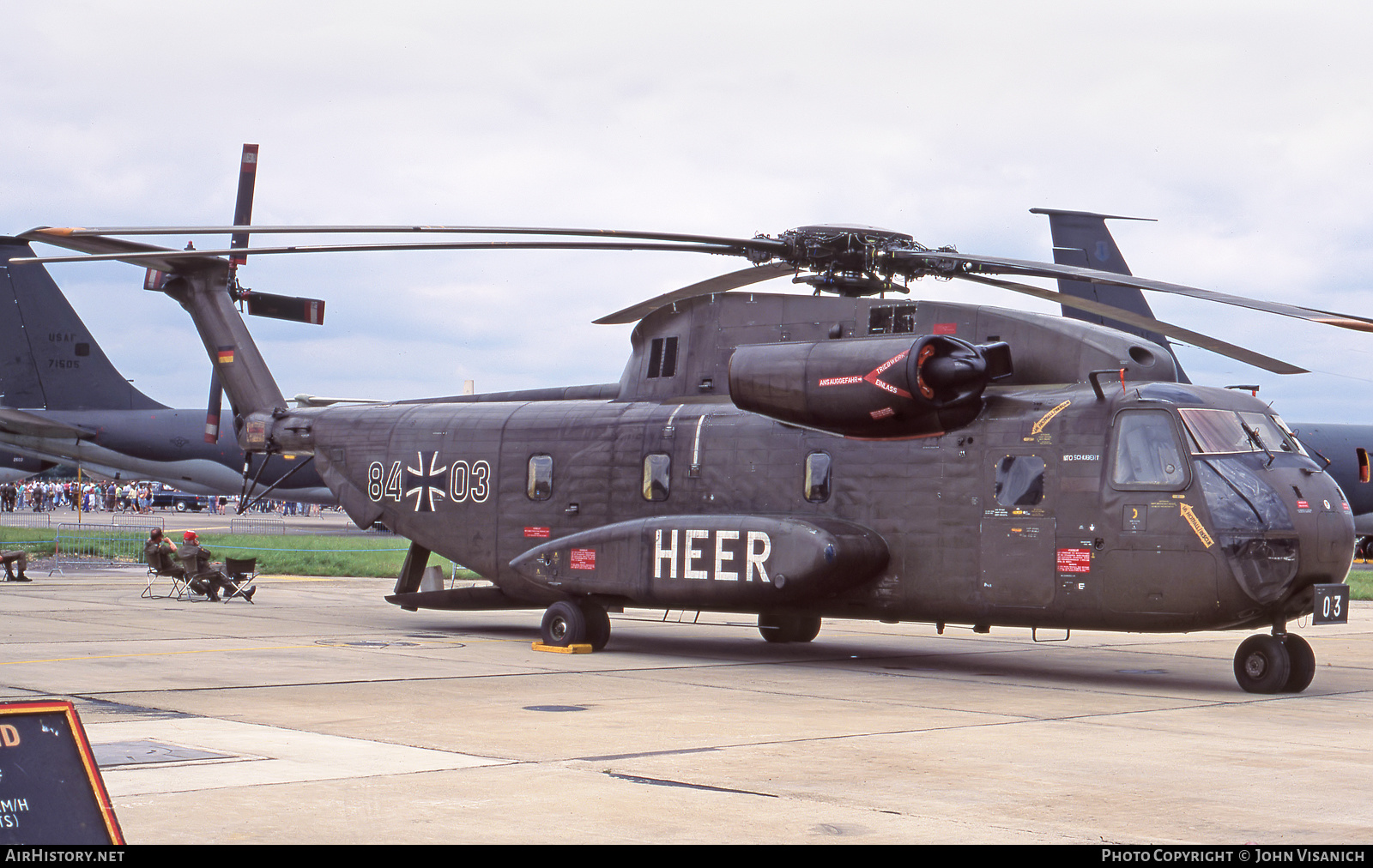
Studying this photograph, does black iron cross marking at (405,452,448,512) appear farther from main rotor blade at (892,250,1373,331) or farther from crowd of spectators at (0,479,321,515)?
crowd of spectators at (0,479,321,515)

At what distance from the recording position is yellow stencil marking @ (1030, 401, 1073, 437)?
13680 millimetres

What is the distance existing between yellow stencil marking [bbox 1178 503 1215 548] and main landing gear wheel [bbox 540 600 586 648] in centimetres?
715

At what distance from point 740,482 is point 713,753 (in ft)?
23.0

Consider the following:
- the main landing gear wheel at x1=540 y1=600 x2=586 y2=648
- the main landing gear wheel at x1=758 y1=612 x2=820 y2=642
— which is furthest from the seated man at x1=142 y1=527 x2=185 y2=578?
the main landing gear wheel at x1=758 y1=612 x2=820 y2=642

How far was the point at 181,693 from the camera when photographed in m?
11.5

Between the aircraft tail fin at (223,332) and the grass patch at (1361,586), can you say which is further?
the grass patch at (1361,586)

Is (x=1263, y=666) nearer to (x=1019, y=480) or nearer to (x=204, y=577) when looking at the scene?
(x=1019, y=480)

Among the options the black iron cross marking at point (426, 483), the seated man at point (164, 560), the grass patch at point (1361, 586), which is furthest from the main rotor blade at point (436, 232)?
the grass patch at point (1361, 586)

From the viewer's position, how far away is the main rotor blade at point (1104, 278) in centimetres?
1097

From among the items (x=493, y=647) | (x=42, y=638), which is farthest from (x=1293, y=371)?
(x=42, y=638)

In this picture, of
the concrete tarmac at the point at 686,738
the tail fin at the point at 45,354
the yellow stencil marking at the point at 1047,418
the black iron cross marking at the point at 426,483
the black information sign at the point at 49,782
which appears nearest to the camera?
the black information sign at the point at 49,782

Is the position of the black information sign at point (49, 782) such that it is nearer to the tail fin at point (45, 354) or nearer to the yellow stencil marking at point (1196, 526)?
the yellow stencil marking at point (1196, 526)

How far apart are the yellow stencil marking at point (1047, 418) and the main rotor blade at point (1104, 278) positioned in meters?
1.37
